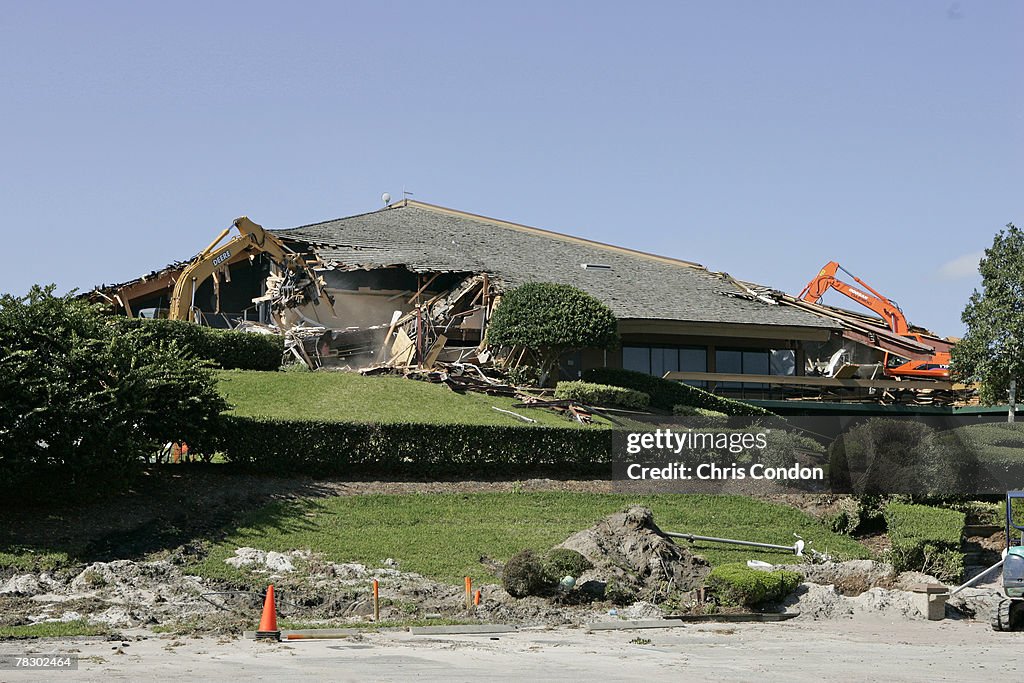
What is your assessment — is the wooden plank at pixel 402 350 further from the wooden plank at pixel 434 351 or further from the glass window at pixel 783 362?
the glass window at pixel 783 362

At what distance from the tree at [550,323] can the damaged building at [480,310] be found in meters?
2.00

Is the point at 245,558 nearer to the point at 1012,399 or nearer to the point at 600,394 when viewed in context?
the point at 600,394

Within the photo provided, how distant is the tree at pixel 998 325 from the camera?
35.9m

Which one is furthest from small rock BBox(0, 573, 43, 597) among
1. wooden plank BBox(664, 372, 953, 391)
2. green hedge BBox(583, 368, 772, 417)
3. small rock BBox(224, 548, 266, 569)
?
wooden plank BBox(664, 372, 953, 391)

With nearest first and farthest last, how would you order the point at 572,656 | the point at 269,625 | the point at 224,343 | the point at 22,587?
the point at 572,656 < the point at 269,625 < the point at 22,587 < the point at 224,343

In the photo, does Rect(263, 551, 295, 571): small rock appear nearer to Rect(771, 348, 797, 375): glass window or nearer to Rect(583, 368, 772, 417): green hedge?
Rect(583, 368, 772, 417): green hedge

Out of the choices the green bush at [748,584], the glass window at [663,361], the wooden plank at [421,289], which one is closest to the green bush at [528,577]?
the green bush at [748,584]

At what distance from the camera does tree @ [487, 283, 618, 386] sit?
35.2m

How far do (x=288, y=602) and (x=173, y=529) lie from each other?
402 centimetres

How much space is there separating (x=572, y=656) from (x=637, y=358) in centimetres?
2856

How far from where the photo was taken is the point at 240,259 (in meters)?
41.0

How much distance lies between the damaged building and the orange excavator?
2.02 ft

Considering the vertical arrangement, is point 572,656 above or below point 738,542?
→ below

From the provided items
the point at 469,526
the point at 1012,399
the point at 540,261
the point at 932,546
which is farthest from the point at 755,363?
the point at 469,526
